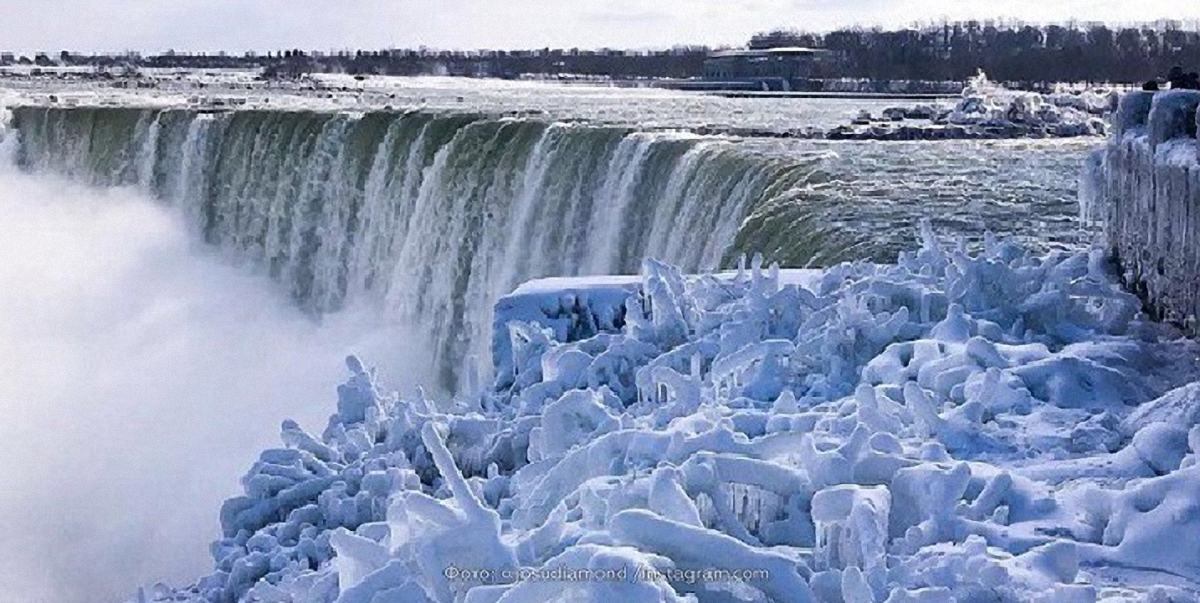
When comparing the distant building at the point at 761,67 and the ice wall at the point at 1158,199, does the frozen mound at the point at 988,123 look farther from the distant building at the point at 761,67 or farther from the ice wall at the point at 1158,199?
the distant building at the point at 761,67

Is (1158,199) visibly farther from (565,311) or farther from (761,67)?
(761,67)

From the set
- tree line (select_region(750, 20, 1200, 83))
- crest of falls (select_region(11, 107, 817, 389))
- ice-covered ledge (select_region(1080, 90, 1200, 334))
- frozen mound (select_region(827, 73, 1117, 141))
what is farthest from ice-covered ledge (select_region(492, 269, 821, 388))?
tree line (select_region(750, 20, 1200, 83))

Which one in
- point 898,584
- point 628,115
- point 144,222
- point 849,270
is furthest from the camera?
point 628,115

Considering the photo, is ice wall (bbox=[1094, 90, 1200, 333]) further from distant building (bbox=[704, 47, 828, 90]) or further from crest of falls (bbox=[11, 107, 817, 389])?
distant building (bbox=[704, 47, 828, 90])

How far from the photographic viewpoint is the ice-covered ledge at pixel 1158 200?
6590 millimetres

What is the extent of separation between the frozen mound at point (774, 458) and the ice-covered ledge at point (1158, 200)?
0.18 metres

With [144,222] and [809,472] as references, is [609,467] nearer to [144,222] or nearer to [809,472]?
[809,472]

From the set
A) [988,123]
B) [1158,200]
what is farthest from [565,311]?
[988,123]

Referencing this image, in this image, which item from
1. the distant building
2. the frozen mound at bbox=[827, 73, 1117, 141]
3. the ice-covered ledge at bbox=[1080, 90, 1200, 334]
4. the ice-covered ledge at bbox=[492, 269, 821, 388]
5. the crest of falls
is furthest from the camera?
the distant building

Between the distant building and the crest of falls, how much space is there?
142 feet

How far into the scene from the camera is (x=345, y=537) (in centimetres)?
426

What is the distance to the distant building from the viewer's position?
6675 centimetres

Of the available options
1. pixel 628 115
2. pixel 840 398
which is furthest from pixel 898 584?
pixel 628 115

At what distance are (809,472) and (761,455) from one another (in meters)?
0.30
